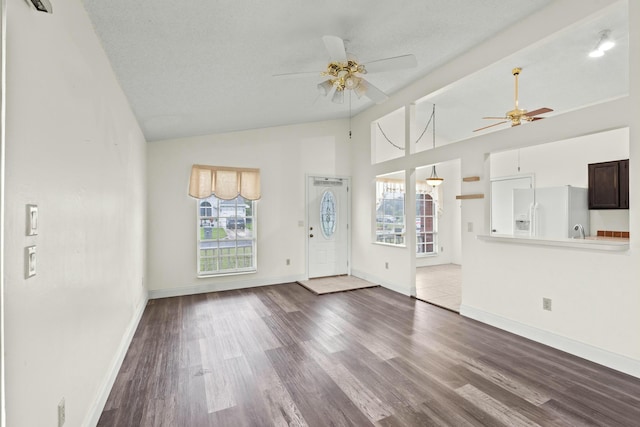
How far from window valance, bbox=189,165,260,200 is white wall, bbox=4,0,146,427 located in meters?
2.24

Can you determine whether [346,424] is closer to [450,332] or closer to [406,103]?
[450,332]

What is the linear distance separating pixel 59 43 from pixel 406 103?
4.14 metres

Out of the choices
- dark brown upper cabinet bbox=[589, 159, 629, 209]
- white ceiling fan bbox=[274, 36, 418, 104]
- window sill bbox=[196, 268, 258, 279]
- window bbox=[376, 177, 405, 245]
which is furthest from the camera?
window bbox=[376, 177, 405, 245]

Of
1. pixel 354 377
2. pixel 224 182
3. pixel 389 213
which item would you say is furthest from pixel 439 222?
pixel 354 377

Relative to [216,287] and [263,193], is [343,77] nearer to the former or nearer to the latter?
[263,193]

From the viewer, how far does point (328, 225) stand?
594cm

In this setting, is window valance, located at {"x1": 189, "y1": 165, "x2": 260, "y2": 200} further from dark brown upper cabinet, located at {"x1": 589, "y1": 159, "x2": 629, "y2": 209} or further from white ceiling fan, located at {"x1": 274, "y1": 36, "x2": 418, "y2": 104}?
dark brown upper cabinet, located at {"x1": 589, "y1": 159, "x2": 629, "y2": 209}

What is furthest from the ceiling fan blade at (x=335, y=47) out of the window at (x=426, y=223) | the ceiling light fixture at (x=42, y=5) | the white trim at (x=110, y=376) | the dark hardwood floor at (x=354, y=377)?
the window at (x=426, y=223)

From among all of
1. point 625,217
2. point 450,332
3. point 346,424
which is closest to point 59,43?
point 346,424

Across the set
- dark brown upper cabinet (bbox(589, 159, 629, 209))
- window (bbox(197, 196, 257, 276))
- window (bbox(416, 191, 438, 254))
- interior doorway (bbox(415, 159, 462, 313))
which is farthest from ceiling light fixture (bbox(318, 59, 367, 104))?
window (bbox(416, 191, 438, 254))

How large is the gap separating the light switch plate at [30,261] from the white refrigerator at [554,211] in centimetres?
514

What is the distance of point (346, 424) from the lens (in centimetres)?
185

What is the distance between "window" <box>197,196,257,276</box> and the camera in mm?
4902

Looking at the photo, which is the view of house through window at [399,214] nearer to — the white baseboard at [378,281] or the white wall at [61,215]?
the white baseboard at [378,281]
